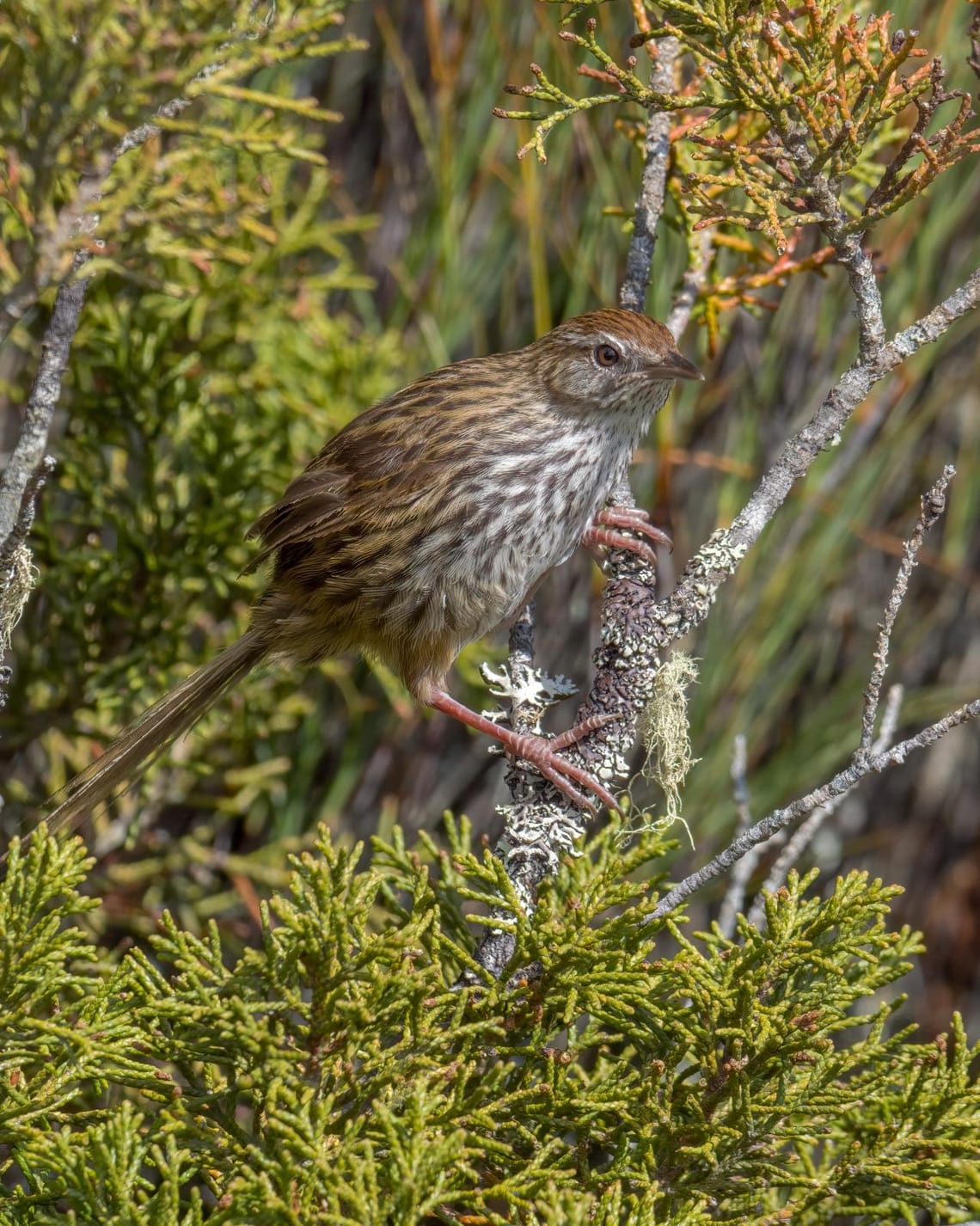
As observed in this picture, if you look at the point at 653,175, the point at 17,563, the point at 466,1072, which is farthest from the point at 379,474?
the point at 466,1072

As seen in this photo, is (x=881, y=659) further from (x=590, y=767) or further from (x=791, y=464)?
(x=590, y=767)

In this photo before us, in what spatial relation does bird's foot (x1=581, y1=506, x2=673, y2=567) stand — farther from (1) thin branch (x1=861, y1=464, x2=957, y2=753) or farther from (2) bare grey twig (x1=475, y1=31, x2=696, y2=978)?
(1) thin branch (x1=861, y1=464, x2=957, y2=753)

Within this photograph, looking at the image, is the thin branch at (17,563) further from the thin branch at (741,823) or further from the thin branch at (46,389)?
the thin branch at (741,823)

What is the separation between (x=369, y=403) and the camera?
325cm

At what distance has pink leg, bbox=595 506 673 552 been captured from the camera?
2.28m

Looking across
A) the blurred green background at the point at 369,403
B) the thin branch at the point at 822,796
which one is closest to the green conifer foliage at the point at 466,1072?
the thin branch at the point at 822,796

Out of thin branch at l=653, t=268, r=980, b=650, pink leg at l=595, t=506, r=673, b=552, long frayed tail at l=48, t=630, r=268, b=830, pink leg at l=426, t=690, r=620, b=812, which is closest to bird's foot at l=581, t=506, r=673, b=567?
pink leg at l=595, t=506, r=673, b=552

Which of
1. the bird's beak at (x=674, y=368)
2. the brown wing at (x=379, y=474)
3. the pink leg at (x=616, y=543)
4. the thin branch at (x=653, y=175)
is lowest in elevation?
the pink leg at (x=616, y=543)

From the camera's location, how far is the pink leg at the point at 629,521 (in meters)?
2.28

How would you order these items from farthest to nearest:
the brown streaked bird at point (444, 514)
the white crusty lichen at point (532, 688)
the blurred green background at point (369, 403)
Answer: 1. the blurred green background at point (369, 403)
2. the brown streaked bird at point (444, 514)
3. the white crusty lichen at point (532, 688)

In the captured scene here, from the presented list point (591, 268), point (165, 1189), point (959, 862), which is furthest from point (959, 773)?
point (165, 1189)

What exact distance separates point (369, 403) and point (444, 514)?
82 centimetres

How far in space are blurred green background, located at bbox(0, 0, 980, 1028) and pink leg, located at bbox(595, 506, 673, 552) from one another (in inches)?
20.5

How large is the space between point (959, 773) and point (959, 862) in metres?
0.32
